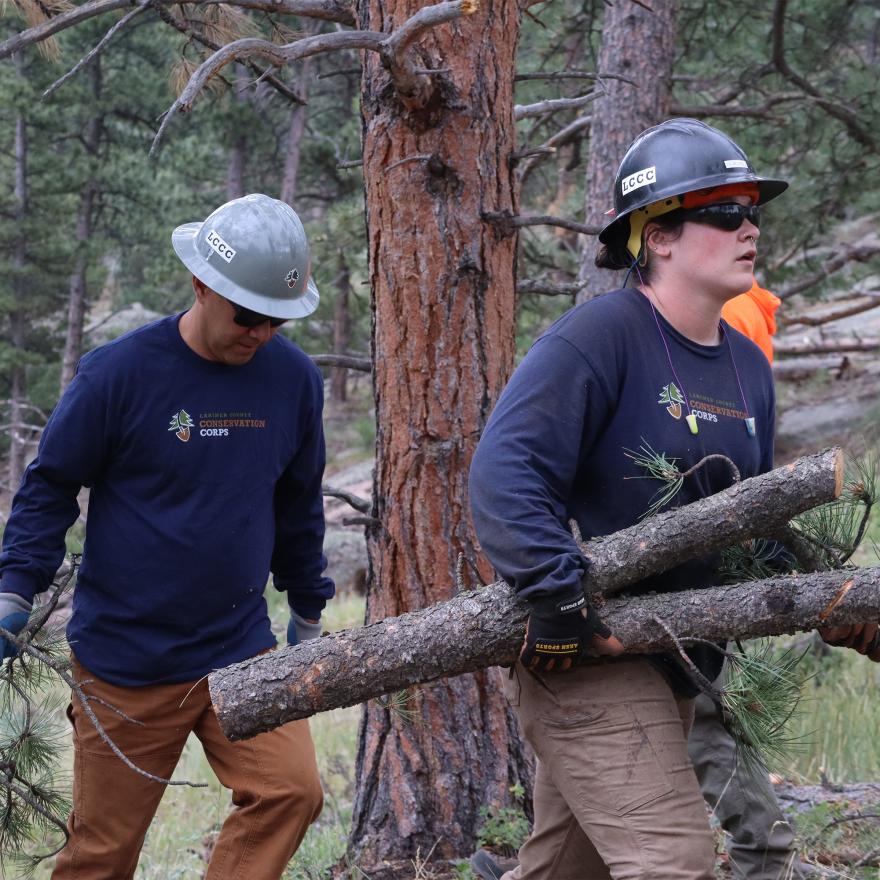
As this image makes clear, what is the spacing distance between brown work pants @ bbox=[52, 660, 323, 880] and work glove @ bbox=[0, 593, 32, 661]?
25 cm

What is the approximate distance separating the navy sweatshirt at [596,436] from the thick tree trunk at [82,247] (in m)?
16.2

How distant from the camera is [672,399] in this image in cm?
279

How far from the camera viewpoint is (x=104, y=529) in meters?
3.33

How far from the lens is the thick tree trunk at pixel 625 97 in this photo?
763cm

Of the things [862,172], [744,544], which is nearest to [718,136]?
[744,544]

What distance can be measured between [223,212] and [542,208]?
12.2 metres

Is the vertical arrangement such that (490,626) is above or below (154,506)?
below

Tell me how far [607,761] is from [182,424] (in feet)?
5.23

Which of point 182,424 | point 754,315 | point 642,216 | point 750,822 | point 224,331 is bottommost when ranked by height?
point 750,822

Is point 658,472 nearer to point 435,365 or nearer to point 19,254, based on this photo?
point 435,365

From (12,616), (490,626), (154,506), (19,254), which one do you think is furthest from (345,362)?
(19,254)

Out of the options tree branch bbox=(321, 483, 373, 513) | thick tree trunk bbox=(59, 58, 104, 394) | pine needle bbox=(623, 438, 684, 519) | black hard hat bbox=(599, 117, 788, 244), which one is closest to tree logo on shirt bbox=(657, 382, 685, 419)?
pine needle bbox=(623, 438, 684, 519)

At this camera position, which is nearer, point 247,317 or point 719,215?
point 719,215

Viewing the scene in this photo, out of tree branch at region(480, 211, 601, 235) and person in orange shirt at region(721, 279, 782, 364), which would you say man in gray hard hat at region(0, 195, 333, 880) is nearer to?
tree branch at region(480, 211, 601, 235)
